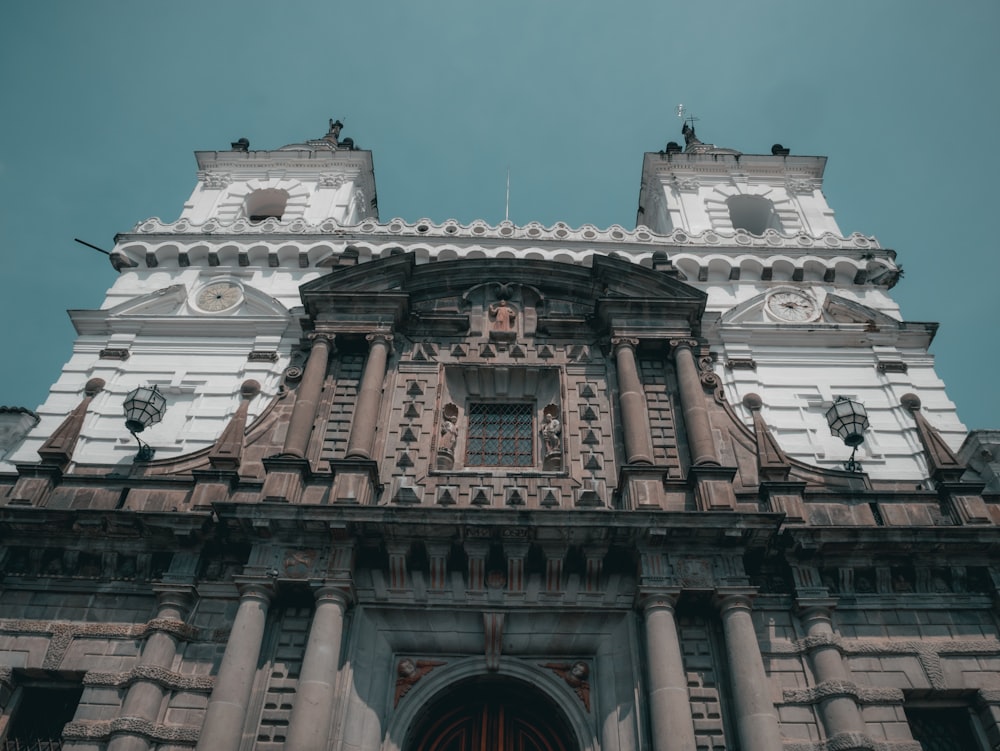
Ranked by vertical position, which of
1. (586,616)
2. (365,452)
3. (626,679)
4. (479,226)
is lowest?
(626,679)

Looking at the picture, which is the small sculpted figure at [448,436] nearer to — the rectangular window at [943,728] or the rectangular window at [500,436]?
the rectangular window at [500,436]

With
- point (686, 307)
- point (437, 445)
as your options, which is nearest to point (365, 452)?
point (437, 445)

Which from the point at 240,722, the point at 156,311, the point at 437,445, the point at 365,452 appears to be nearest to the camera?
the point at 240,722

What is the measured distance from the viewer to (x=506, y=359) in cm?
1825

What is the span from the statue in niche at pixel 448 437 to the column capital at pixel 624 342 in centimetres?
384

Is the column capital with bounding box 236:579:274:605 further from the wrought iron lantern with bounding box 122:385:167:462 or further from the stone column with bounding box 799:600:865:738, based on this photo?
the stone column with bounding box 799:600:865:738

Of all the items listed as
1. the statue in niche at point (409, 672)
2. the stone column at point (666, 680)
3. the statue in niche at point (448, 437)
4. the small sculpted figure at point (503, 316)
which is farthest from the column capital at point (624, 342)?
the statue in niche at point (409, 672)

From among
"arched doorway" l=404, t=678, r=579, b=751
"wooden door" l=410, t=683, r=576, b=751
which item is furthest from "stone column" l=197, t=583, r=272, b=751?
"wooden door" l=410, t=683, r=576, b=751

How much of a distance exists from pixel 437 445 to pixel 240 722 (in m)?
6.45

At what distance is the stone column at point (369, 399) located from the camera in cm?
1561

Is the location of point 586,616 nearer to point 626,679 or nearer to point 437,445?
point 626,679

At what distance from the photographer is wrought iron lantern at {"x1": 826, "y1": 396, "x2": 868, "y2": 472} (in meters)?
16.4

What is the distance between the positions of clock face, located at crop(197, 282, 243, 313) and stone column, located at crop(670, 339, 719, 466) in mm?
11434

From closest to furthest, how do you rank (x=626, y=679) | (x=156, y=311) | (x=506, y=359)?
(x=626, y=679) → (x=506, y=359) → (x=156, y=311)
